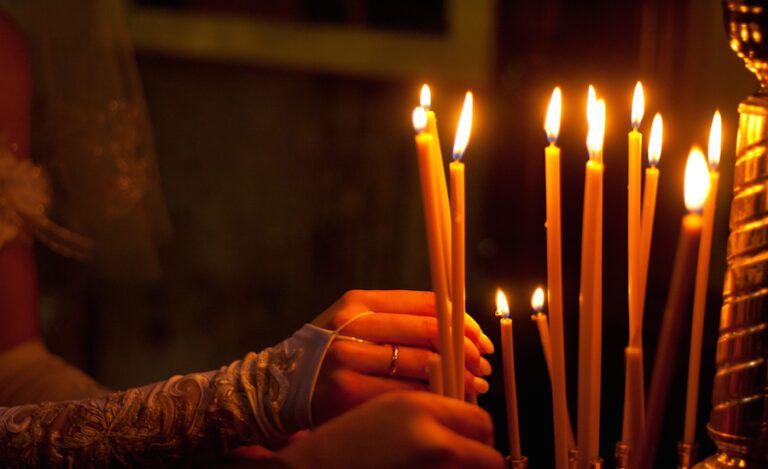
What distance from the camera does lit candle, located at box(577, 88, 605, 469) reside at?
50cm

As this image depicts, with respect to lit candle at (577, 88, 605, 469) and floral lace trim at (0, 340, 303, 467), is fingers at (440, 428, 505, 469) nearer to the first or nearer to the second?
lit candle at (577, 88, 605, 469)

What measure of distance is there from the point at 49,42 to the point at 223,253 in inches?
40.3

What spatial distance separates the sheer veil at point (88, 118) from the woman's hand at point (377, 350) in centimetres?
113

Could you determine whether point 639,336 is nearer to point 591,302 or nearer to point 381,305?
point 591,302

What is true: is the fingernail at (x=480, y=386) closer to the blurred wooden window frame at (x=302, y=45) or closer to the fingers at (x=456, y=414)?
the fingers at (x=456, y=414)

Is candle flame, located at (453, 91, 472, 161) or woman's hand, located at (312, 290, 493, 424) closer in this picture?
candle flame, located at (453, 91, 472, 161)

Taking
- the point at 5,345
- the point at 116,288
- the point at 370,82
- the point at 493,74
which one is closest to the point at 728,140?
the point at 493,74

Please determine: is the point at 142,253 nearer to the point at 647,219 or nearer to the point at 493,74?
the point at 493,74

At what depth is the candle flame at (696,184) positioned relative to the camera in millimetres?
452

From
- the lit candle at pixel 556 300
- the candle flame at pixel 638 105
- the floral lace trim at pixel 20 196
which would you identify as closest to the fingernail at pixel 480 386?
the lit candle at pixel 556 300

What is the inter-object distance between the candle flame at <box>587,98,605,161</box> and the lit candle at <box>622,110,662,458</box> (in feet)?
0.12

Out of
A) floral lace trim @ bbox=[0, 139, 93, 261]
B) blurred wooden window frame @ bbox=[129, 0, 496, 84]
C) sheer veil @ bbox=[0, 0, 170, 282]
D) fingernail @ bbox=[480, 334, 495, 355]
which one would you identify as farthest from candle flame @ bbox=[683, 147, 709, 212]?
blurred wooden window frame @ bbox=[129, 0, 496, 84]

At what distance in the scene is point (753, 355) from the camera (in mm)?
570

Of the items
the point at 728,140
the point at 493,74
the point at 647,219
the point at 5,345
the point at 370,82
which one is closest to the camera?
the point at 647,219
